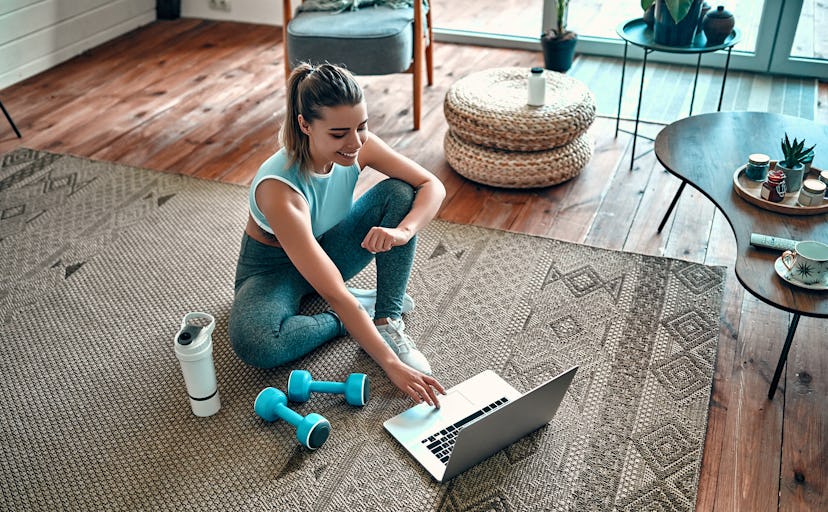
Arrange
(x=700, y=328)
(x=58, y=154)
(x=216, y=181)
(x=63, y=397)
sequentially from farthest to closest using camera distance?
(x=58, y=154) < (x=216, y=181) < (x=700, y=328) < (x=63, y=397)

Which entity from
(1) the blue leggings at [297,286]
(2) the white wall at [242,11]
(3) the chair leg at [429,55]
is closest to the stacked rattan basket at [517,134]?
(3) the chair leg at [429,55]

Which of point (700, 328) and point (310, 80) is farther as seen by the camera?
point (700, 328)

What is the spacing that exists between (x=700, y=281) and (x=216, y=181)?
1.71 metres

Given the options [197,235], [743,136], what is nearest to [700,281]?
[743,136]

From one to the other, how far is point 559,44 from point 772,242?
1918 millimetres

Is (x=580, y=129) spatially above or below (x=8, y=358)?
above

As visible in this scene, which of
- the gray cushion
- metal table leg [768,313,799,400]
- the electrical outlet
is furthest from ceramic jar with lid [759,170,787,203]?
the electrical outlet

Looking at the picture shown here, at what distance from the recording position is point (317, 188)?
190 centimetres

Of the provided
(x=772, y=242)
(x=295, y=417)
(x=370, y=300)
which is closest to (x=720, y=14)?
(x=772, y=242)

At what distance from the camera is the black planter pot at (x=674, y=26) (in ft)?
8.54

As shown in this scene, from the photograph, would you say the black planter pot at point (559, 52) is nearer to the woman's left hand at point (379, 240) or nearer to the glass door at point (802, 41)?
the glass door at point (802, 41)

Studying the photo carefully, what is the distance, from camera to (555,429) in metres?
1.81

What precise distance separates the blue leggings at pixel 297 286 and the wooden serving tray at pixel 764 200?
0.84m

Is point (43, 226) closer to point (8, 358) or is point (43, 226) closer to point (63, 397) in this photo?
point (8, 358)
